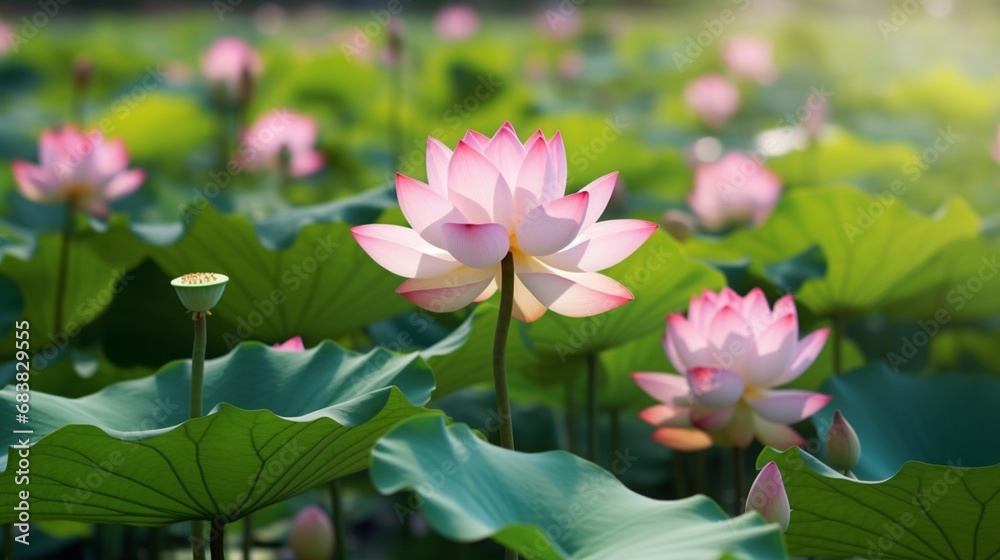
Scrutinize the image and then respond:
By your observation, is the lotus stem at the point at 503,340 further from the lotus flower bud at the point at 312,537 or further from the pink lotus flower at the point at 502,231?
the lotus flower bud at the point at 312,537

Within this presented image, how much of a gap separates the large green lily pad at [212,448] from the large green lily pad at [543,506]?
104 millimetres

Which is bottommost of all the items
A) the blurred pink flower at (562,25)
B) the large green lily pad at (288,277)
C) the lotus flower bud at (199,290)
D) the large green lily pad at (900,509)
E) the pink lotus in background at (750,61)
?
the large green lily pad at (900,509)

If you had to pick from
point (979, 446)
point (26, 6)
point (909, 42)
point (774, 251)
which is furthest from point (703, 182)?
point (26, 6)

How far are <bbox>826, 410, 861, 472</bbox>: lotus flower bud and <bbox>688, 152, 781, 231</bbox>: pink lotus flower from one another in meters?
1.32

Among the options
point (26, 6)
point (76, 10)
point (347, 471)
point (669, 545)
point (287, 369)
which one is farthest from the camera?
point (76, 10)

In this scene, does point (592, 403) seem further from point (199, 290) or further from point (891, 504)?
point (199, 290)

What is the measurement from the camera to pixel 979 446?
1.45 meters

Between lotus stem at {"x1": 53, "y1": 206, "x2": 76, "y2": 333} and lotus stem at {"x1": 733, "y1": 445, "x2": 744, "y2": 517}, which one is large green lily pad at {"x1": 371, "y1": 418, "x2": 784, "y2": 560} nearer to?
lotus stem at {"x1": 733, "y1": 445, "x2": 744, "y2": 517}

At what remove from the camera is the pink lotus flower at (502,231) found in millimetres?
1003

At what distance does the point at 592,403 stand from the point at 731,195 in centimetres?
110

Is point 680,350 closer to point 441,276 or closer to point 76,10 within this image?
point 441,276

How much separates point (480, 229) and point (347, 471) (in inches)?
13.2

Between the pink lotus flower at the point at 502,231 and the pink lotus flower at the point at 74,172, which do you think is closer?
the pink lotus flower at the point at 502,231

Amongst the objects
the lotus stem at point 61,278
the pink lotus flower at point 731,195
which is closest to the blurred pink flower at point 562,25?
the pink lotus flower at point 731,195
